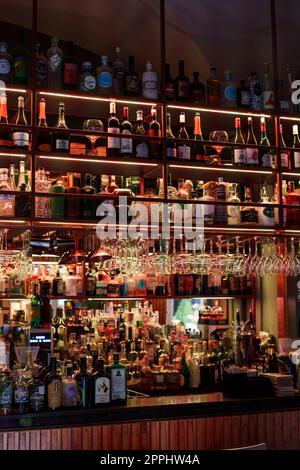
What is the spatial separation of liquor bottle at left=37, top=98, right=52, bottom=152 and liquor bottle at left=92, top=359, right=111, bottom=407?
4.72 feet

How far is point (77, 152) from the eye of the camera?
13.4 feet

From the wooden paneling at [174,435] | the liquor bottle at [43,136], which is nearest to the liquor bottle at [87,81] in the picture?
the liquor bottle at [43,136]

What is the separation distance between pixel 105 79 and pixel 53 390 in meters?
2.07

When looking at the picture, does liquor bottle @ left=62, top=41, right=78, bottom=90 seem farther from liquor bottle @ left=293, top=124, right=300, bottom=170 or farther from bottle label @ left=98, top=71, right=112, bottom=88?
liquor bottle @ left=293, top=124, right=300, bottom=170

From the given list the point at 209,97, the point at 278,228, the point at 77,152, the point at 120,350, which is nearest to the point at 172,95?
the point at 209,97

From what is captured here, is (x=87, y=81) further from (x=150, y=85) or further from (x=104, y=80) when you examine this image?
(x=150, y=85)

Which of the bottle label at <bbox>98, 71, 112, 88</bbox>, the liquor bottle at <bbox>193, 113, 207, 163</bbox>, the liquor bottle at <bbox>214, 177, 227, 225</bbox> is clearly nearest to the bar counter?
the liquor bottle at <bbox>214, 177, 227, 225</bbox>

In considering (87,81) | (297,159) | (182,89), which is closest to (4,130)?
(87,81)

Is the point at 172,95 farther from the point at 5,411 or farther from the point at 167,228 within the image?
the point at 5,411

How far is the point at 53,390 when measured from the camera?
342cm

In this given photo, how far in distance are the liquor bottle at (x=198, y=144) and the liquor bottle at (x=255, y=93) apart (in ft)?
1.43

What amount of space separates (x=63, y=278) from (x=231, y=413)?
2.98 meters

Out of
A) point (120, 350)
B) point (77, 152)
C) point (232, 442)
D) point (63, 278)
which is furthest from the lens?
point (63, 278)

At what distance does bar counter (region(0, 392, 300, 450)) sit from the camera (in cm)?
331
